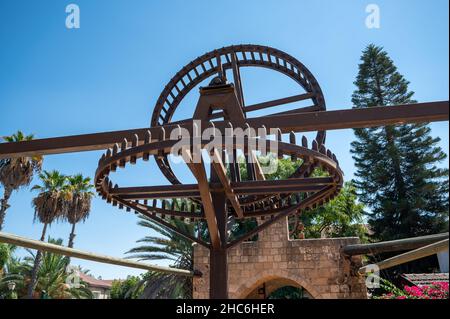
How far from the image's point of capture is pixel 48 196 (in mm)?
19953

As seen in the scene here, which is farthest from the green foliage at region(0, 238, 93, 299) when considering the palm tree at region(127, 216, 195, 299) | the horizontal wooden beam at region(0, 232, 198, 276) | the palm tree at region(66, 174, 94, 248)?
the horizontal wooden beam at region(0, 232, 198, 276)

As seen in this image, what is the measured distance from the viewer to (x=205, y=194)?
132 inches

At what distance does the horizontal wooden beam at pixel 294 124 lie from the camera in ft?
8.87

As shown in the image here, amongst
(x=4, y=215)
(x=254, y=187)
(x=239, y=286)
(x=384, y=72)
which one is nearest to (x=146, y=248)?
(x=239, y=286)

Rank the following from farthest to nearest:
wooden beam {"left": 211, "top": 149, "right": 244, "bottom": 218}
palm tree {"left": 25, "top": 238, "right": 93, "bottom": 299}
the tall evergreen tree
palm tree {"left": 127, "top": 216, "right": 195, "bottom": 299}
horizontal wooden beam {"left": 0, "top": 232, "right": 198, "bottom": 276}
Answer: palm tree {"left": 25, "top": 238, "right": 93, "bottom": 299}
the tall evergreen tree
palm tree {"left": 127, "top": 216, "right": 195, "bottom": 299}
wooden beam {"left": 211, "top": 149, "right": 244, "bottom": 218}
horizontal wooden beam {"left": 0, "top": 232, "right": 198, "bottom": 276}

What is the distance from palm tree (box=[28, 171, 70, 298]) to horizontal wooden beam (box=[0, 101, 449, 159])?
18.2 meters

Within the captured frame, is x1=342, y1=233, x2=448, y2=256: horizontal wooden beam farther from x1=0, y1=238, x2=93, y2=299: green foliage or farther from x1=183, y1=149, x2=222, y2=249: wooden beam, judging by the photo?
x1=0, y1=238, x2=93, y2=299: green foliage

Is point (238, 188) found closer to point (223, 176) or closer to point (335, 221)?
point (223, 176)

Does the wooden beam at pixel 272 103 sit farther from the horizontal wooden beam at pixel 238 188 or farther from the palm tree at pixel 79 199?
the palm tree at pixel 79 199

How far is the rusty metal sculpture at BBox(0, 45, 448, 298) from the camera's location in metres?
2.84

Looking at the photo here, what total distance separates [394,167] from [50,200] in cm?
1918

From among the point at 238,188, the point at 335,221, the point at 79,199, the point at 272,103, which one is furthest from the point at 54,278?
the point at 238,188

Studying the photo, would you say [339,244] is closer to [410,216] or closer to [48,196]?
[410,216]
